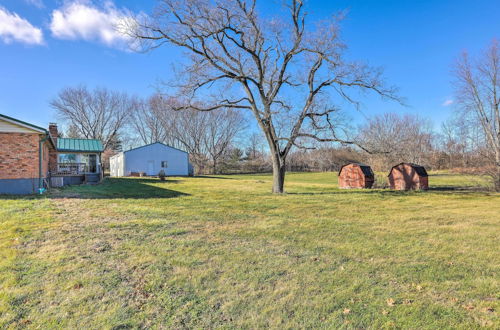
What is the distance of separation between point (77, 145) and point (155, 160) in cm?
1302

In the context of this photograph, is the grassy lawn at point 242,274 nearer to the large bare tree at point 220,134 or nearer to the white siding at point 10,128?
the white siding at point 10,128

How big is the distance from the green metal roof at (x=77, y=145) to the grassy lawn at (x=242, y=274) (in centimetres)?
1641

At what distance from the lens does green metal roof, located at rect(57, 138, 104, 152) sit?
2094 centimetres

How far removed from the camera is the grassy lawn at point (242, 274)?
2572 mm

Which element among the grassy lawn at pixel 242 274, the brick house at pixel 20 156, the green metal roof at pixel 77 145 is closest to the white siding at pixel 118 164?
the green metal roof at pixel 77 145

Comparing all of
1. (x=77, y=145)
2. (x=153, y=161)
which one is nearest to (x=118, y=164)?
(x=153, y=161)

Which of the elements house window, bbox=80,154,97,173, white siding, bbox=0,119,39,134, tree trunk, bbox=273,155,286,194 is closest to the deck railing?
house window, bbox=80,154,97,173

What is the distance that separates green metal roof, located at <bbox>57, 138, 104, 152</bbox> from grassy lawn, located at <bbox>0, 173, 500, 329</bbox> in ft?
53.8

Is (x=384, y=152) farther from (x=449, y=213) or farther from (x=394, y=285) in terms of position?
(x=394, y=285)

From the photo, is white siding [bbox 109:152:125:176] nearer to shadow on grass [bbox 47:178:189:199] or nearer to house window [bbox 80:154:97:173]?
house window [bbox 80:154:97:173]

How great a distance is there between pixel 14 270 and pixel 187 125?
44.9m

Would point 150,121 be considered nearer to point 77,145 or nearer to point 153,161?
point 153,161

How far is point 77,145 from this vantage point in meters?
21.6

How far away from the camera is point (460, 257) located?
4281 mm
